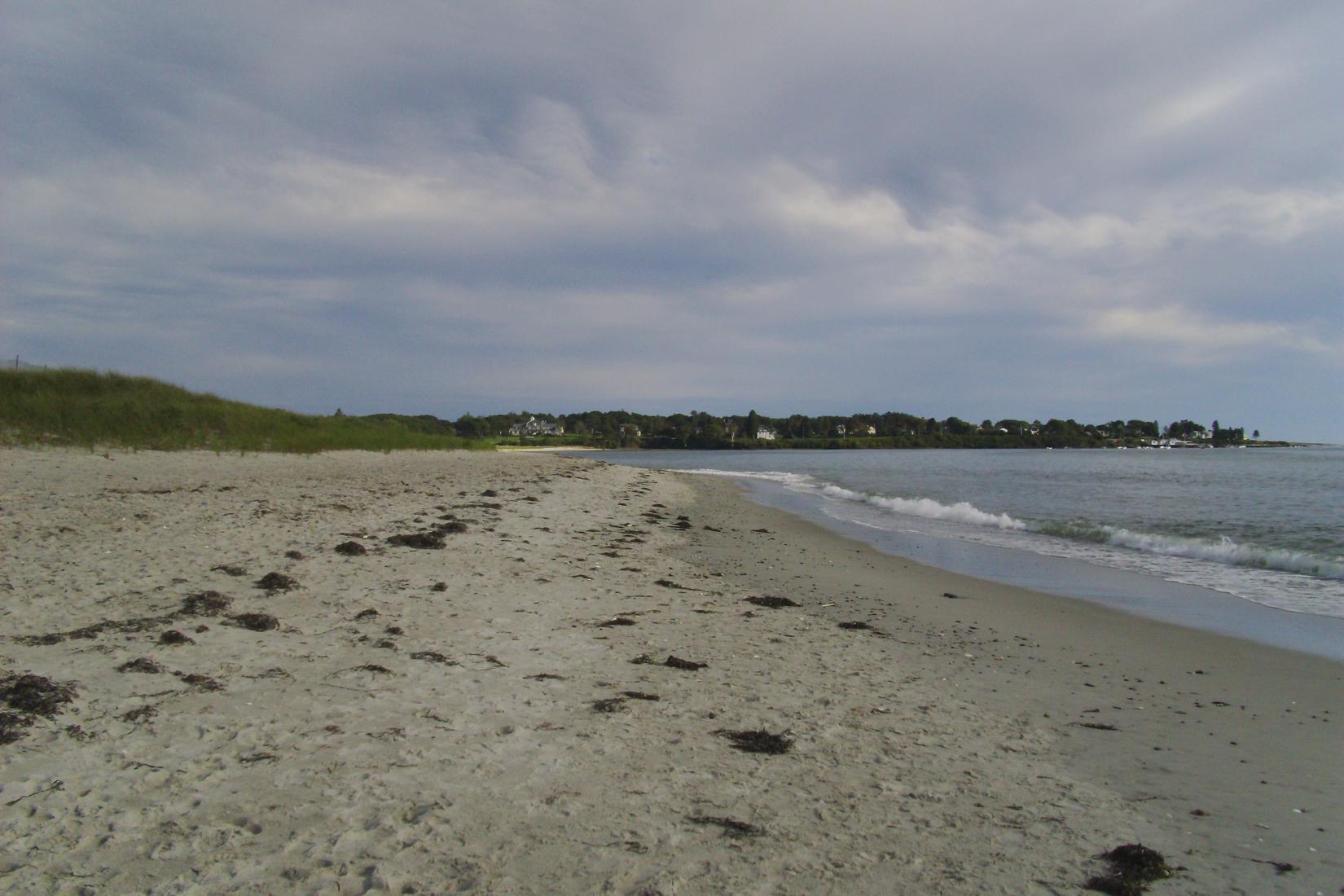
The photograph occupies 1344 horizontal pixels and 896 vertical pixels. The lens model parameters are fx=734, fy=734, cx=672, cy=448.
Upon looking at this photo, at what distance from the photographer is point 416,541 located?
361 inches

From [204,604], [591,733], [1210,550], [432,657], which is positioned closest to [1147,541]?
[1210,550]

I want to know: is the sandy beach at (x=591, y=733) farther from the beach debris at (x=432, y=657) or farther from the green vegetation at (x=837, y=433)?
the green vegetation at (x=837, y=433)

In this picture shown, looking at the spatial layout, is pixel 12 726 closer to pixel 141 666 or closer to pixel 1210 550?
pixel 141 666

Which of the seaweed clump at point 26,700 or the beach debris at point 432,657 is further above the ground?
the seaweed clump at point 26,700

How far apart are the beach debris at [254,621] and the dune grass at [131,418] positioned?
52.2 ft

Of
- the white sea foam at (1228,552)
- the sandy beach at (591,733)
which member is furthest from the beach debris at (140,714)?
the white sea foam at (1228,552)

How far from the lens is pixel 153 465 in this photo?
1541cm

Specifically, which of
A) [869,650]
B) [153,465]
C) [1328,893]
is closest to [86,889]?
[1328,893]

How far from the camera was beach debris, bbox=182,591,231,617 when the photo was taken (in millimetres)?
5652

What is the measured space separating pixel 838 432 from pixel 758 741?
156796 millimetres

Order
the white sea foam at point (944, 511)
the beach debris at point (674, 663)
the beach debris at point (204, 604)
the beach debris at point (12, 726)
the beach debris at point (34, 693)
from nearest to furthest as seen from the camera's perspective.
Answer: the beach debris at point (12, 726)
the beach debris at point (34, 693)
the beach debris at point (674, 663)
the beach debris at point (204, 604)
the white sea foam at point (944, 511)

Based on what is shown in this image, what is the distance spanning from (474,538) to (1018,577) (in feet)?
26.8

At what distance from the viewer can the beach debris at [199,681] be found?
4.34m

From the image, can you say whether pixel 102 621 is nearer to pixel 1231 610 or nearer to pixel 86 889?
pixel 86 889
